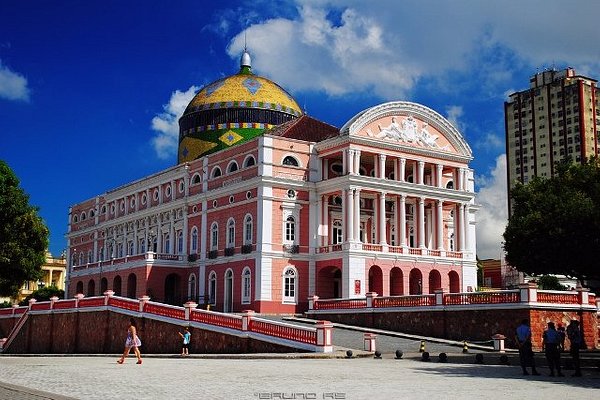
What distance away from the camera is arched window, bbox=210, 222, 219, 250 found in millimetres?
50875

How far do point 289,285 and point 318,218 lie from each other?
442cm

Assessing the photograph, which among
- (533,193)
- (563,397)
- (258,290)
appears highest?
(533,193)

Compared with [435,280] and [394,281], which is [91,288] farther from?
[435,280]

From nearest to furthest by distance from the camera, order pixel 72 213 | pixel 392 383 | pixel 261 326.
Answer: pixel 392 383 < pixel 261 326 < pixel 72 213

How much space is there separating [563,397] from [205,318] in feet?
67.0

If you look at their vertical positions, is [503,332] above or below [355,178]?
below

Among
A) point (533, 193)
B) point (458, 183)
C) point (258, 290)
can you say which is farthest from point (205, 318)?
point (458, 183)

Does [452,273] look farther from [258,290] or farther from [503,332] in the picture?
[503,332]

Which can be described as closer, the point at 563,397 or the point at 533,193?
the point at 563,397

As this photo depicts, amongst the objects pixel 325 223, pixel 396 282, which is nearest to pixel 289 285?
pixel 325 223

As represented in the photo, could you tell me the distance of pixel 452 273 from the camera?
162ft

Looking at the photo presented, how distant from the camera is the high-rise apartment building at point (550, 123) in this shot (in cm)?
9562

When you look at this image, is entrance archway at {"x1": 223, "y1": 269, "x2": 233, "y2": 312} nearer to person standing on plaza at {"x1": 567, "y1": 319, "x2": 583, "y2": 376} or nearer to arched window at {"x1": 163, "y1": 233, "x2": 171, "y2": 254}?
arched window at {"x1": 163, "y1": 233, "x2": 171, "y2": 254}

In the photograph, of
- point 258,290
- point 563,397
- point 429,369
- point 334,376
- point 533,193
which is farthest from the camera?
point 258,290
